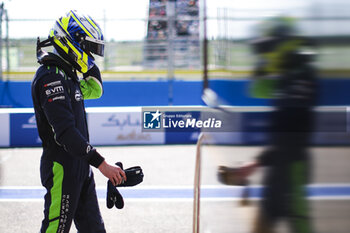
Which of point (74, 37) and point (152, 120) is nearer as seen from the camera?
point (74, 37)

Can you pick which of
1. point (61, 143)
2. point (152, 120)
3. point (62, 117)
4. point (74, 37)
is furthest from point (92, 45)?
point (152, 120)

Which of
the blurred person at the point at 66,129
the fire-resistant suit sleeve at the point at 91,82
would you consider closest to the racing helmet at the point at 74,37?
the blurred person at the point at 66,129

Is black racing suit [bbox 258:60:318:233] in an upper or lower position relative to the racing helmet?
lower

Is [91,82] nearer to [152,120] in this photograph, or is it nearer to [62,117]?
[62,117]

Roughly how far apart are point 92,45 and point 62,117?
0.50m

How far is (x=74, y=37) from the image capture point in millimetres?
2807

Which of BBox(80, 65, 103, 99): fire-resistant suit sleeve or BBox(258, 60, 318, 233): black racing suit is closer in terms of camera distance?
BBox(258, 60, 318, 233): black racing suit


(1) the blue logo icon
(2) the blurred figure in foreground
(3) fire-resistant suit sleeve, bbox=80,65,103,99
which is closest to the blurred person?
(3) fire-resistant suit sleeve, bbox=80,65,103,99

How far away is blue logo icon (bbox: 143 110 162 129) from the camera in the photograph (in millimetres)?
8258

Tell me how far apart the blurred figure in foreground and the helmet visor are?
1578 mm

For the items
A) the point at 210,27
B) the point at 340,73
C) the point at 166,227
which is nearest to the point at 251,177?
the point at 340,73

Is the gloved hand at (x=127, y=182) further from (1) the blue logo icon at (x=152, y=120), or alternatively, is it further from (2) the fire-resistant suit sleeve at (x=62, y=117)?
(1) the blue logo icon at (x=152, y=120)

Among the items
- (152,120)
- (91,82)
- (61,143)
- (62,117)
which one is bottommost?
(152,120)

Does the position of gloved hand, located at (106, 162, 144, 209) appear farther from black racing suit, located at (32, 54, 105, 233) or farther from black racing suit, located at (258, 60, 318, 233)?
black racing suit, located at (258, 60, 318, 233)
